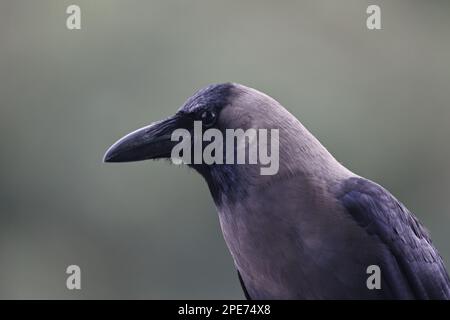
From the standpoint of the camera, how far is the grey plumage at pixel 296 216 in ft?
11.5

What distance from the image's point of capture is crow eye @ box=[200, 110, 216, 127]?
3.70 metres

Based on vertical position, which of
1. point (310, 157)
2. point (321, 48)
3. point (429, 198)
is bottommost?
point (429, 198)

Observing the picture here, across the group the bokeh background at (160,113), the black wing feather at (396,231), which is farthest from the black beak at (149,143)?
the bokeh background at (160,113)

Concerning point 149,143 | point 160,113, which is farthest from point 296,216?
point 160,113


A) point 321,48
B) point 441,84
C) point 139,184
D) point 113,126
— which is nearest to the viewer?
point 113,126

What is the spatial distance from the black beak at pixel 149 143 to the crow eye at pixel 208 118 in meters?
0.14

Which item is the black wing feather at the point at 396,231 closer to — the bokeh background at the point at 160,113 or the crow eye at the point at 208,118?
the crow eye at the point at 208,118

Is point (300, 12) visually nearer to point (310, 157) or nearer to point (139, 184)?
point (139, 184)

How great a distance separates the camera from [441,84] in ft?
38.9

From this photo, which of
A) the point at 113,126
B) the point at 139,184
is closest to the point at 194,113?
the point at 113,126

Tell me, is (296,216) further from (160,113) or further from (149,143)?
(160,113)

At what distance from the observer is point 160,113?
9.15 meters

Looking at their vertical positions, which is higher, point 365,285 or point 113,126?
point 113,126

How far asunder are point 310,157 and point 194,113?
1.93 feet
